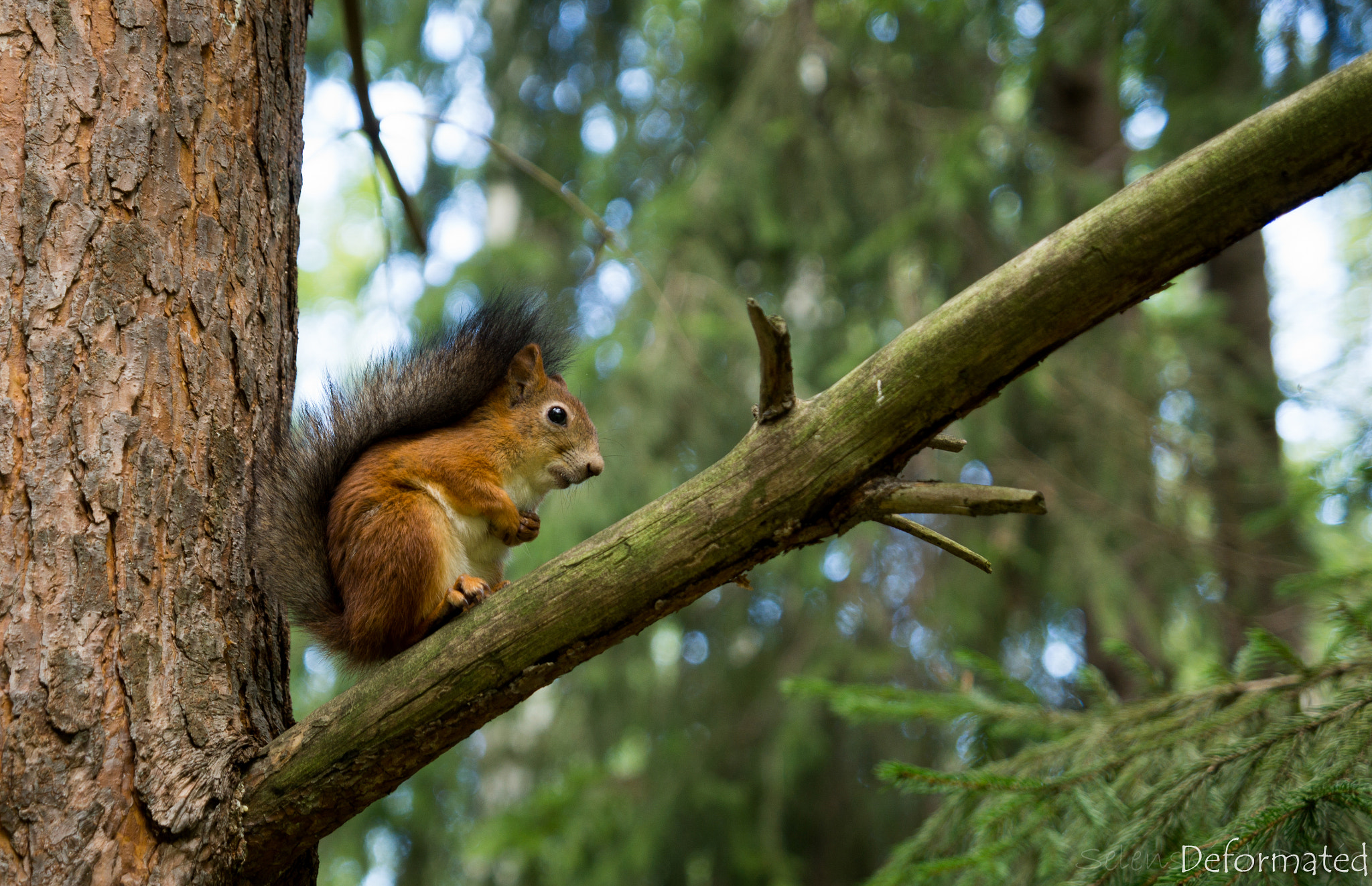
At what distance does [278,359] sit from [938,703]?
4.52 feet

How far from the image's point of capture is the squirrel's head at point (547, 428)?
206cm

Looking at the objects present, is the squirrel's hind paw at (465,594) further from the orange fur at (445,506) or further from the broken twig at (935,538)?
the broken twig at (935,538)

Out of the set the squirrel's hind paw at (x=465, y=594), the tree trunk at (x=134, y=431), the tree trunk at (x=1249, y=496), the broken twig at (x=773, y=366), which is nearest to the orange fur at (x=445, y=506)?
the squirrel's hind paw at (x=465, y=594)

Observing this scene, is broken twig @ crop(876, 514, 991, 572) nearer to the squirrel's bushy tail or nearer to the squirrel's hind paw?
the squirrel's hind paw

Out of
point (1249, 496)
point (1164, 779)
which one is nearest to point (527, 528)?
point (1164, 779)

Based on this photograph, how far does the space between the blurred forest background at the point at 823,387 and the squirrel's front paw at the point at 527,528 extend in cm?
124

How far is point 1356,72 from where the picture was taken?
1.01m

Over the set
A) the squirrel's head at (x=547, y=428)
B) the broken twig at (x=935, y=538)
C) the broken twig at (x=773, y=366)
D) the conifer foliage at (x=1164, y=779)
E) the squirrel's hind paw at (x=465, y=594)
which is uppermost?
the squirrel's head at (x=547, y=428)

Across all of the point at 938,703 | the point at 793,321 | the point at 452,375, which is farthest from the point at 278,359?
the point at 793,321

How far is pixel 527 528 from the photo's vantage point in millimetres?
1845

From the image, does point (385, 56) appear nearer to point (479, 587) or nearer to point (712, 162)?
point (712, 162)

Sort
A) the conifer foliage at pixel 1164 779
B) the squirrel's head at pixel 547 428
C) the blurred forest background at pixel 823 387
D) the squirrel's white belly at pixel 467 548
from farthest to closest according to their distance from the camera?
1. the blurred forest background at pixel 823 387
2. the squirrel's head at pixel 547 428
3. the squirrel's white belly at pixel 467 548
4. the conifer foliage at pixel 1164 779

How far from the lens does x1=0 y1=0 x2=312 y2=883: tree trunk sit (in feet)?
3.61

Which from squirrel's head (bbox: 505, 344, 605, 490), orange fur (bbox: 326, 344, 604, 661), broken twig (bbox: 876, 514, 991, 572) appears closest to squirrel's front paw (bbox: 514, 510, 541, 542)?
orange fur (bbox: 326, 344, 604, 661)
